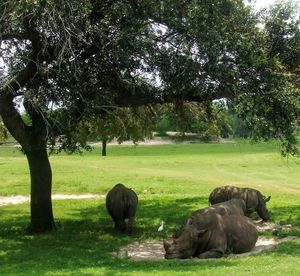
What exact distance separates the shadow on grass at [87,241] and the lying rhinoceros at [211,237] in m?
0.68

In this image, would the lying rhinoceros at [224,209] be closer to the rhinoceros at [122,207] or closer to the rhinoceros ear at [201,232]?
the rhinoceros ear at [201,232]

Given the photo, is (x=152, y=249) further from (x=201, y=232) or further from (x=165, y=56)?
(x=165, y=56)

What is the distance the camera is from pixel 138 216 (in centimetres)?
1939

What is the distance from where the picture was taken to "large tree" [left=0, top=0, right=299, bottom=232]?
13078 mm

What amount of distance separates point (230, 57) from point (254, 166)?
1082 inches

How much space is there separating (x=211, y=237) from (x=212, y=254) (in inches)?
16.2

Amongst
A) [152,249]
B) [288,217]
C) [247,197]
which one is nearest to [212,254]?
[152,249]

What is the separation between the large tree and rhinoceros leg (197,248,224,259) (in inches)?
114

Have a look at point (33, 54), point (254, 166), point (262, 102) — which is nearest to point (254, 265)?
point (262, 102)

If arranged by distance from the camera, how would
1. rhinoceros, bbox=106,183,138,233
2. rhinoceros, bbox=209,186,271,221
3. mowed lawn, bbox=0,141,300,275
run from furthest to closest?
rhinoceros, bbox=209,186,271,221 < rhinoceros, bbox=106,183,138,233 < mowed lawn, bbox=0,141,300,275

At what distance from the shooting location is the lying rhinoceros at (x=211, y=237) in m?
12.2

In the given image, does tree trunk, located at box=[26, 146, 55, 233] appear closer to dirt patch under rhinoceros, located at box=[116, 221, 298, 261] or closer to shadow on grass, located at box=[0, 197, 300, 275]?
shadow on grass, located at box=[0, 197, 300, 275]

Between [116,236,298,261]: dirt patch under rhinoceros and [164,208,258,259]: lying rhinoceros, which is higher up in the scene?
[164,208,258,259]: lying rhinoceros

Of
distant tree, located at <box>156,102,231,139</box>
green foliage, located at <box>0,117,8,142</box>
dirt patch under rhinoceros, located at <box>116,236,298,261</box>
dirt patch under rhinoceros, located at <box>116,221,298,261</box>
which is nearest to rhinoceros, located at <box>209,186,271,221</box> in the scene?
dirt patch under rhinoceros, located at <box>116,221,298,261</box>
